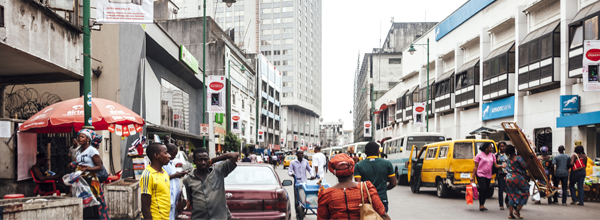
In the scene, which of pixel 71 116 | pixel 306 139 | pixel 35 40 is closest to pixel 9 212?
pixel 71 116

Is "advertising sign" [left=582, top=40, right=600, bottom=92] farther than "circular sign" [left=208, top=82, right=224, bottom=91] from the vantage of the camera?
No

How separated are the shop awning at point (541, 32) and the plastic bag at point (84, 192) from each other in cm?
2114

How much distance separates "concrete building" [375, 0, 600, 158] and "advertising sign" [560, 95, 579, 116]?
129mm

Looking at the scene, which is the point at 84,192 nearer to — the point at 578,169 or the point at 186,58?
the point at 578,169

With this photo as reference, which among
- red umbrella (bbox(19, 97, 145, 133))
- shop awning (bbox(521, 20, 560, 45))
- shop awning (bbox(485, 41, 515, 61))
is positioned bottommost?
red umbrella (bbox(19, 97, 145, 133))

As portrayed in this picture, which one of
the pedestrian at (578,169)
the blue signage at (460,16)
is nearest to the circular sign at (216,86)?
the pedestrian at (578,169)

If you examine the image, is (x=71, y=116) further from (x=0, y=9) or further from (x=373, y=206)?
(x=373, y=206)

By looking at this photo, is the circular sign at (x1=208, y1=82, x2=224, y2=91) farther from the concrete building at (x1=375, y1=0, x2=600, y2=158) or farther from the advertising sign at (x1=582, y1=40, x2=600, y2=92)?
the advertising sign at (x1=582, y1=40, x2=600, y2=92)

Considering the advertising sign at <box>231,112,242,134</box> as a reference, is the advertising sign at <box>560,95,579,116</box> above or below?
above

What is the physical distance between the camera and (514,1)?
27688mm

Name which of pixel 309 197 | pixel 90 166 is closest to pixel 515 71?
pixel 309 197

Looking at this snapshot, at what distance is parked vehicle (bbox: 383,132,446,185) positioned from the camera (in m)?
22.1

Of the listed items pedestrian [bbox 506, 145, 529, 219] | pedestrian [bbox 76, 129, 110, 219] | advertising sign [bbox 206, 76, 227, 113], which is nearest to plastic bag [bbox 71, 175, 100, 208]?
pedestrian [bbox 76, 129, 110, 219]

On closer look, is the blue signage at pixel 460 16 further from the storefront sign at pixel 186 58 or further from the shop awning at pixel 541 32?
the storefront sign at pixel 186 58
